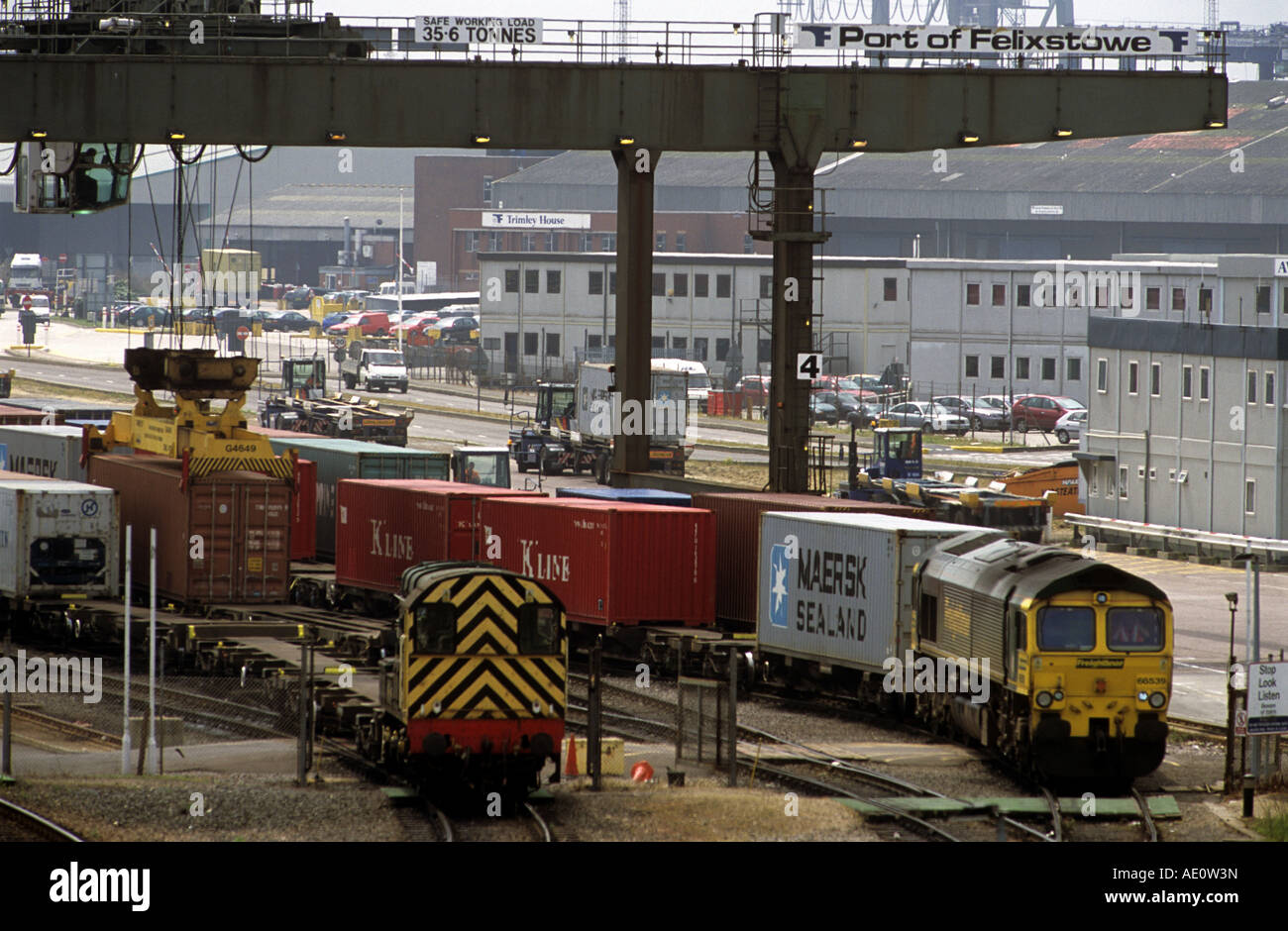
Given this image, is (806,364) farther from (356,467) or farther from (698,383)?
(698,383)

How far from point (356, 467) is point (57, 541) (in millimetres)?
8738

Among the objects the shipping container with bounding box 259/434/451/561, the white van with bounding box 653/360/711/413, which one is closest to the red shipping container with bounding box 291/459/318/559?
the shipping container with bounding box 259/434/451/561

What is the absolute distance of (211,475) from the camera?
33406 millimetres

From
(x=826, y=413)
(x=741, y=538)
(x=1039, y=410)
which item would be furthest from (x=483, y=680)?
(x=1039, y=410)

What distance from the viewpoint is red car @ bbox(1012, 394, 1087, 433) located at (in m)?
85.1

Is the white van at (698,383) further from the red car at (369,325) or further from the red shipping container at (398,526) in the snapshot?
the red shipping container at (398,526)

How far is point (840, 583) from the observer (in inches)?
1125

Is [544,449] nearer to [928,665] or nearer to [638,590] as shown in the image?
[638,590]

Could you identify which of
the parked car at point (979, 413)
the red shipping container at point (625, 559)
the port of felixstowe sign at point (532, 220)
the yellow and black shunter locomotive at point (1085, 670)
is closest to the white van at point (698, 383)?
the parked car at point (979, 413)

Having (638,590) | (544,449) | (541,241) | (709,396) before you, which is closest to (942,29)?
(638,590)

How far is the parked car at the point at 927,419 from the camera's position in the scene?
3287 inches

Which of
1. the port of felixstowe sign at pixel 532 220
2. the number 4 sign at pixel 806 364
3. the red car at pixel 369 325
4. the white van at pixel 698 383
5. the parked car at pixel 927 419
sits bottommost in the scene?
the parked car at pixel 927 419

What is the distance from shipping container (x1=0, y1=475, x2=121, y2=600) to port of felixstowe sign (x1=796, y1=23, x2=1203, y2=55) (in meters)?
16.8

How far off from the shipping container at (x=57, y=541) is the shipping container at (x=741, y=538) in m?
11.3
